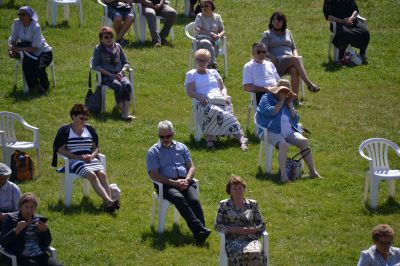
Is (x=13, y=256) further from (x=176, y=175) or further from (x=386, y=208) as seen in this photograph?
(x=386, y=208)

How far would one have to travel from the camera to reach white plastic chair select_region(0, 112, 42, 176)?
14508mm

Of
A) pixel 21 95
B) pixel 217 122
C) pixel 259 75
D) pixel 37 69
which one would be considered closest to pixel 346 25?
pixel 259 75

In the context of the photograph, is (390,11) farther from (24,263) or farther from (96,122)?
(24,263)

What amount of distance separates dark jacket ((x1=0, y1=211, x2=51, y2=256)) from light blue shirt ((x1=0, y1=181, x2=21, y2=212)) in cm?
61

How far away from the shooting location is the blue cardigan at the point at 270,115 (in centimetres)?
1448

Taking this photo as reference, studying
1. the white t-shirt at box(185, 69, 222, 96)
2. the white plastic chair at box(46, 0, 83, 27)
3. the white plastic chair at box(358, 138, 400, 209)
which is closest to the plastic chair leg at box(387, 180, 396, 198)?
the white plastic chair at box(358, 138, 400, 209)

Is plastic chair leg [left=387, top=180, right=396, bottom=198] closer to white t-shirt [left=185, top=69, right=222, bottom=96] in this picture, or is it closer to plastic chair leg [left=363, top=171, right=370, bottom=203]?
plastic chair leg [left=363, top=171, right=370, bottom=203]

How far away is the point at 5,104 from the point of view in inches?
672

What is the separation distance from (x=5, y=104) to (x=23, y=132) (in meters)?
1.22

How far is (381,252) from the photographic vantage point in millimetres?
10664

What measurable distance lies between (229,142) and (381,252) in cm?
537

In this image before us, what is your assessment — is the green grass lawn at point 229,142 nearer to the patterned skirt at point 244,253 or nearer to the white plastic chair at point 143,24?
the white plastic chair at point 143,24

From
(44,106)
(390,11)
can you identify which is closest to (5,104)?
(44,106)

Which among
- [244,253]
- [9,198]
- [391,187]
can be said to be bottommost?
[391,187]
